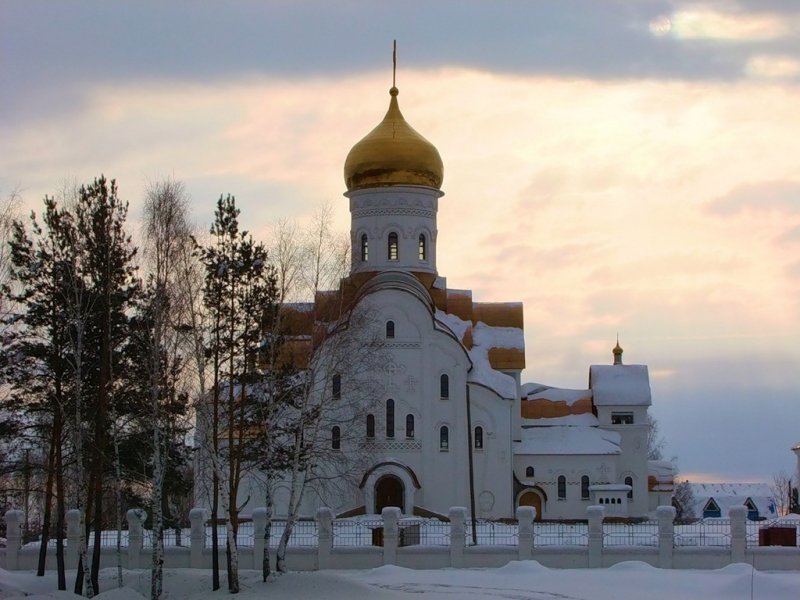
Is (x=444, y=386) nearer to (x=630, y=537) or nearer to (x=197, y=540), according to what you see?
(x=630, y=537)

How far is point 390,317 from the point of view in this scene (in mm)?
38219

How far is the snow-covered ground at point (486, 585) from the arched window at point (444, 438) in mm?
13136

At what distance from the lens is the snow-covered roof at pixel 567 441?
39.8m

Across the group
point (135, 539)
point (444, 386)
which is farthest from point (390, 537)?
point (444, 386)

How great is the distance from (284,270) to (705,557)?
9.78 m

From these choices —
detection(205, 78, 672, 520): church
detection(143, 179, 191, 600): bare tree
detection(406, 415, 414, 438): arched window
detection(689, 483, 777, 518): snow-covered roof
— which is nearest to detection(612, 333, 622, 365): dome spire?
detection(205, 78, 672, 520): church

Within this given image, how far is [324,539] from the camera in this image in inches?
1045

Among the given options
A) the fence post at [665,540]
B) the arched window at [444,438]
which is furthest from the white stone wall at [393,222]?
the fence post at [665,540]

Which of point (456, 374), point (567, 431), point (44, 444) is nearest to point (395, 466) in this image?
point (456, 374)

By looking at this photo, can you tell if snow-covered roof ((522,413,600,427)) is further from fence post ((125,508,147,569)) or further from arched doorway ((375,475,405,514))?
fence post ((125,508,147,569))

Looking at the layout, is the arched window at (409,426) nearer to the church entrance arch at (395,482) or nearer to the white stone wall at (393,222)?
the church entrance arch at (395,482)

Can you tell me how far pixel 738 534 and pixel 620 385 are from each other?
16351 mm

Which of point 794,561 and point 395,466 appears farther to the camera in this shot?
point 395,466

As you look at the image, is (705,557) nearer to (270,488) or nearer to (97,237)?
(270,488)
